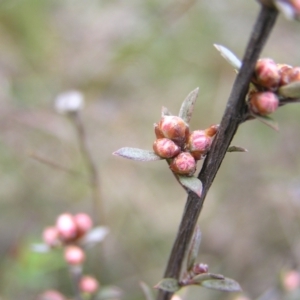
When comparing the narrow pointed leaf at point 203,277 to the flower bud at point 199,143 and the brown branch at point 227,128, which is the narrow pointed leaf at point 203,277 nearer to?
the brown branch at point 227,128

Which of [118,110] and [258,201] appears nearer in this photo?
[258,201]

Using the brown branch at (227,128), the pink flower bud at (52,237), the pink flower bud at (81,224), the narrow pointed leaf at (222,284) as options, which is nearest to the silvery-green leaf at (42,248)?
the pink flower bud at (52,237)

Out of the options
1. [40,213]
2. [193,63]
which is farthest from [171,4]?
[40,213]

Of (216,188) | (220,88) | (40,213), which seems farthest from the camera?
(220,88)

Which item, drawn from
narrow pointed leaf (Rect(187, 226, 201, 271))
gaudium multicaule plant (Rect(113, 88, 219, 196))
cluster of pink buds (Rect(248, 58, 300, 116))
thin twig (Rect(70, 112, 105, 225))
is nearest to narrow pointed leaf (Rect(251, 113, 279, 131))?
cluster of pink buds (Rect(248, 58, 300, 116))

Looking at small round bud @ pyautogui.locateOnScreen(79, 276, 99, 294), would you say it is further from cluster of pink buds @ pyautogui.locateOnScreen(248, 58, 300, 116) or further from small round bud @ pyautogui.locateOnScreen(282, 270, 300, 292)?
cluster of pink buds @ pyautogui.locateOnScreen(248, 58, 300, 116)

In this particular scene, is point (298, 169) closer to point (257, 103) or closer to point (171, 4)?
point (171, 4)

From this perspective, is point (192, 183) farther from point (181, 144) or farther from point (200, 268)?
point (200, 268)
